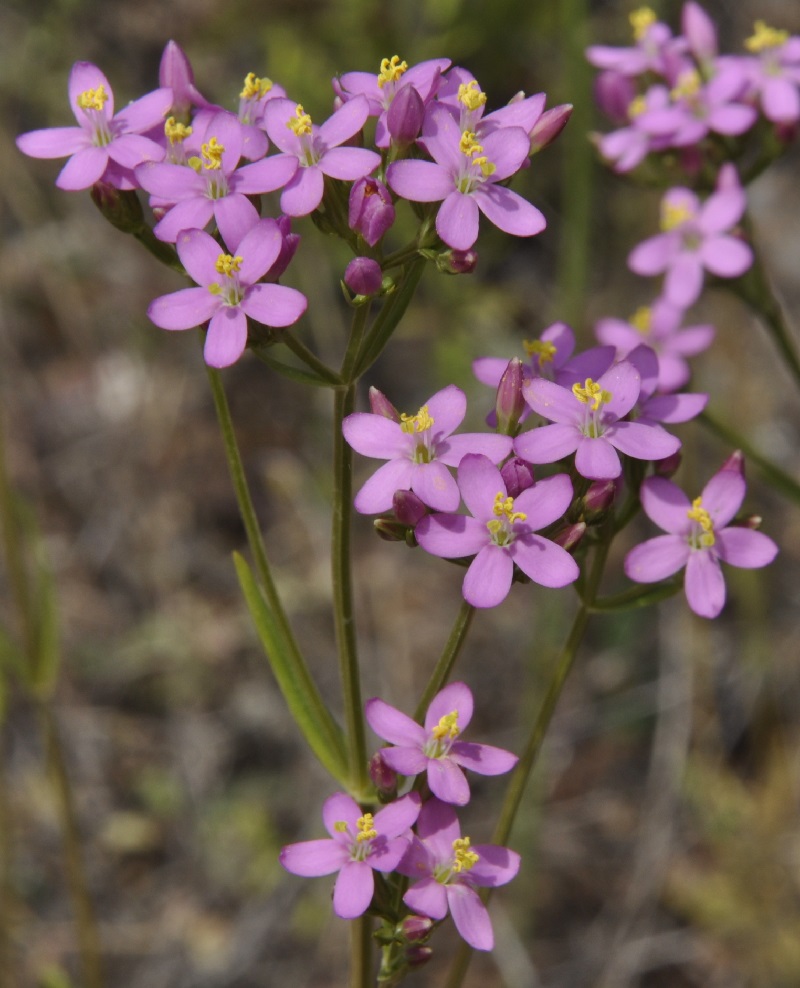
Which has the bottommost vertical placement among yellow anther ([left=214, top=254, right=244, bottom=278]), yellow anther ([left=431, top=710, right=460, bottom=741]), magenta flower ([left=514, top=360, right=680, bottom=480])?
yellow anther ([left=431, top=710, right=460, bottom=741])

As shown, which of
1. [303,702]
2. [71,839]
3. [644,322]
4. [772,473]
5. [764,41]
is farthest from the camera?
[764,41]

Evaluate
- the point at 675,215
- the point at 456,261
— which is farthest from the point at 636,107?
the point at 456,261

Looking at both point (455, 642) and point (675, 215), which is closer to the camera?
point (455, 642)

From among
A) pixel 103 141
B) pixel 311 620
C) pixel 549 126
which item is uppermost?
pixel 549 126

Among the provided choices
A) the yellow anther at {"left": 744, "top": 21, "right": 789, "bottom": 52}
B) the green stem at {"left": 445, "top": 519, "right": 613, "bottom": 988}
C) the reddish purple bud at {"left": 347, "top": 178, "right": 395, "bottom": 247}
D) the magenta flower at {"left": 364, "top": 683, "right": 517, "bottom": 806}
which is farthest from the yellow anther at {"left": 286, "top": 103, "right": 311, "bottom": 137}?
the yellow anther at {"left": 744, "top": 21, "right": 789, "bottom": 52}

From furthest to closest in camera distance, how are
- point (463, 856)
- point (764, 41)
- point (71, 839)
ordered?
point (764, 41), point (71, 839), point (463, 856)

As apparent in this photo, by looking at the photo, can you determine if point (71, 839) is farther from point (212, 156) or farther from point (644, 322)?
point (644, 322)

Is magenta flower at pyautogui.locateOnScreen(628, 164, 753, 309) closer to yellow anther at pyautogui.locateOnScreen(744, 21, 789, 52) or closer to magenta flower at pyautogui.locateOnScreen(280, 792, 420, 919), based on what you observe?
yellow anther at pyautogui.locateOnScreen(744, 21, 789, 52)

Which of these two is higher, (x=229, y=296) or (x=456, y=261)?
(x=456, y=261)

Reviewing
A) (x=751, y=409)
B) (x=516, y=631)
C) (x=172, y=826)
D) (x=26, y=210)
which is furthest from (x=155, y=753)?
(x=751, y=409)
